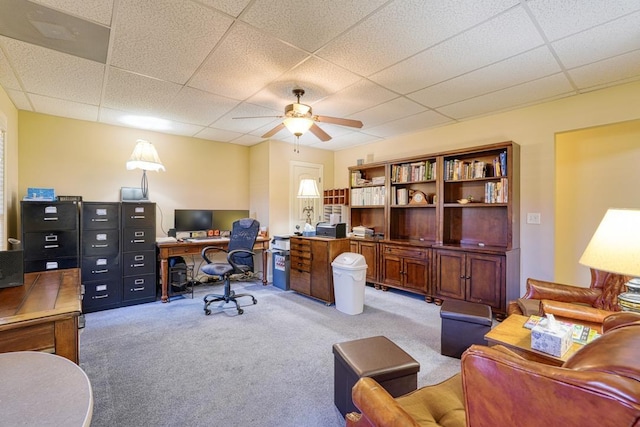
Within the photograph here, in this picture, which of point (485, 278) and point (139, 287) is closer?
point (485, 278)

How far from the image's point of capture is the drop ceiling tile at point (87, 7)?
5.90 feet

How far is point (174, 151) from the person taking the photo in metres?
4.84

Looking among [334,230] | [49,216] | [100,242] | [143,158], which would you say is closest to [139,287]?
[100,242]

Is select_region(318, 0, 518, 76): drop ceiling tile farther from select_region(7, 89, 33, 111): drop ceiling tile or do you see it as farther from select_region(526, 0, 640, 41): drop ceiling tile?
select_region(7, 89, 33, 111): drop ceiling tile

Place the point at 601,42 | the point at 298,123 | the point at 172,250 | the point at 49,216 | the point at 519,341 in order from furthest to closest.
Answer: the point at 172,250 → the point at 49,216 → the point at 298,123 → the point at 601,42 → the point at 519,341

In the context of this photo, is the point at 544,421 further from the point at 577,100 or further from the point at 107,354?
the point at 577,100

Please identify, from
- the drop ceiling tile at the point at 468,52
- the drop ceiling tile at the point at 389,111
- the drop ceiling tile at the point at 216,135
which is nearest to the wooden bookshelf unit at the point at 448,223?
the drop ceiling tile at the point at 389,111

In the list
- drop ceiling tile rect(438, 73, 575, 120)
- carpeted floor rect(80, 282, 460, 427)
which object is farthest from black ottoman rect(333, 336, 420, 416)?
drop ceiling tile rect(438, 73, 575, 120)

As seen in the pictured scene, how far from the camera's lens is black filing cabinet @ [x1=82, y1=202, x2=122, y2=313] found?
3.65 meters

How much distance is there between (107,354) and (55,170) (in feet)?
9.24

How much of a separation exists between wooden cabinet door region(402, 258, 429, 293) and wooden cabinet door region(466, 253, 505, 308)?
0.58 meters

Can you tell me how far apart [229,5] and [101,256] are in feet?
11.4

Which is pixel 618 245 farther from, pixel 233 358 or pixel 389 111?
pixel 389 111

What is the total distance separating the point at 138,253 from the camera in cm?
398
